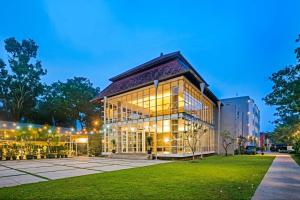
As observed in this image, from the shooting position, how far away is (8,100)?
4072 centimetres

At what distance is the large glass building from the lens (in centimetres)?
2039

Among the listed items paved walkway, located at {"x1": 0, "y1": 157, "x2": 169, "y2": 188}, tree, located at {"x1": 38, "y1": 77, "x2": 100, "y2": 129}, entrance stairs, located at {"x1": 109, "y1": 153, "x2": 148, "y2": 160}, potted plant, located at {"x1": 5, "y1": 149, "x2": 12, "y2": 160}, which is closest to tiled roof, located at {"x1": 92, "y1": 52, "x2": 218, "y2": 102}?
entrance stairs, located at {"x1": 109, "y1": 153, "x2": 148, "y2": 160}

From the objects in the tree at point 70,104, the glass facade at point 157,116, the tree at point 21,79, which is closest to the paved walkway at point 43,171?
the glass facade at point 157,116

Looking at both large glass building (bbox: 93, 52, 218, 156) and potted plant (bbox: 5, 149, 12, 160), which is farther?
potted plant (bbox: 5, 149, 12, 160)

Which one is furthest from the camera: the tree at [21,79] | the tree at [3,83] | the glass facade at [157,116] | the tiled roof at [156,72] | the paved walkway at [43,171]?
the tree at [21,79]

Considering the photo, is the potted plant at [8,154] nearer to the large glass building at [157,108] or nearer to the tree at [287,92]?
the large glass building at [157,108]

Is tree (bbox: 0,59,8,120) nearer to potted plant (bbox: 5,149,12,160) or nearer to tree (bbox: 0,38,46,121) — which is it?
tree (bbox: 0,38,46,121)

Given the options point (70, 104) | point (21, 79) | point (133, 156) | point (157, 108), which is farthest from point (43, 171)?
point (21, 79)

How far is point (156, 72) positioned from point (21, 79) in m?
28.7

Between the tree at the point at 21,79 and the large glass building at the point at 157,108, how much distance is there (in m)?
19.2

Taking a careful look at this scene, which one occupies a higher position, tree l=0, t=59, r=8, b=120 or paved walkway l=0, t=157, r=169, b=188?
tree l=0, t=59, r=8, b=120

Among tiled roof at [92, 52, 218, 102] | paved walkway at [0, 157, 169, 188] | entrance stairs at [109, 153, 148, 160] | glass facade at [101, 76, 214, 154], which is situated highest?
tiled roof at [92, 52, 218, 102]

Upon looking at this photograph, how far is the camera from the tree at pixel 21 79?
4019 centimetres

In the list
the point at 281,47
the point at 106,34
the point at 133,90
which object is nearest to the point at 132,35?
the point at 106,34
